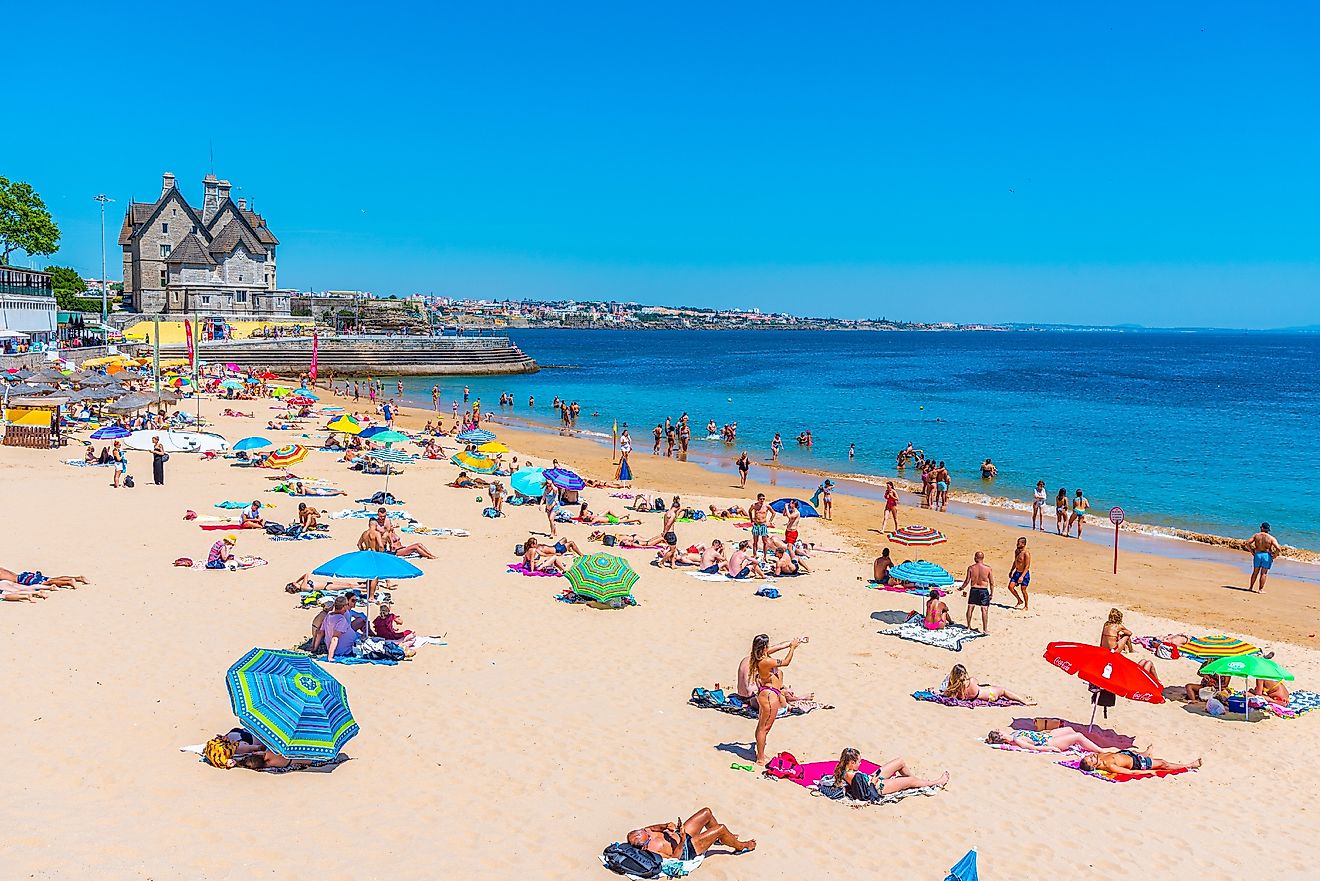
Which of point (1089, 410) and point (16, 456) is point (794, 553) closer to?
point (16, 456)

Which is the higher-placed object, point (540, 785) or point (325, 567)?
point (325, 567)

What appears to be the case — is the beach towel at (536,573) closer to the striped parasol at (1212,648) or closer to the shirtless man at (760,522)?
the shirtless man at (760,522)

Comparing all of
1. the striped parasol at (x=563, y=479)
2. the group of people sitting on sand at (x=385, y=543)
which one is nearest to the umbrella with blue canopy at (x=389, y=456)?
the striped parasol at (x=563, y=479)

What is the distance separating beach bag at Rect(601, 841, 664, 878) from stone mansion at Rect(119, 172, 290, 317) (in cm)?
7594

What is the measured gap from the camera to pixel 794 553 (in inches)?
684

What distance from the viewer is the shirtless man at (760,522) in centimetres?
1755

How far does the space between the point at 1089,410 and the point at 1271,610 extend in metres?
47.6

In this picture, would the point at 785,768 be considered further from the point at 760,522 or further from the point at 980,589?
the point at 760,522

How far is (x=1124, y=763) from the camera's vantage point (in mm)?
9141

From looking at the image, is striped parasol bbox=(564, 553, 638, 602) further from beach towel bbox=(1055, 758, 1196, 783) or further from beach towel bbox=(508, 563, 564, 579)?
beach towel bbox=(1055, 758, 1196, 783)

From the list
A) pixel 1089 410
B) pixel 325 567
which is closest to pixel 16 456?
pixel 325 567

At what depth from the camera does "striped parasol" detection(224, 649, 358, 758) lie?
790cm

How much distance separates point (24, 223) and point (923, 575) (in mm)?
67614

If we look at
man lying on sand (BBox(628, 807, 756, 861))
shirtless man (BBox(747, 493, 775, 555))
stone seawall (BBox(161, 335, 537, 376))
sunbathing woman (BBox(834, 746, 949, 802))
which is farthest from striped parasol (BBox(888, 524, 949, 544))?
stone seawall (BBox(161, 335, 537, 376))
